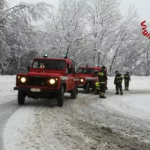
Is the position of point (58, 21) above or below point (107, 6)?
below

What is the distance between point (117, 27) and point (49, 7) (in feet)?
59.8

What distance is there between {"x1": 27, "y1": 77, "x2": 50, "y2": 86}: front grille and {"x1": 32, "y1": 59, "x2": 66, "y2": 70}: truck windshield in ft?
4.87

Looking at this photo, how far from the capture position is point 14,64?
135ft

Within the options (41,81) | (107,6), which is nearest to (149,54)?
(107,6)

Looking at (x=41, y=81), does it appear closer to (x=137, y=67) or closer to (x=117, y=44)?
(x=117, y=44)

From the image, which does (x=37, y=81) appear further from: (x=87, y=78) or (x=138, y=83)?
(x=138, y=83)

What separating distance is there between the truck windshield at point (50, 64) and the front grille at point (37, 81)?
1485 mm

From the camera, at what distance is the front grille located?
8.28 meters

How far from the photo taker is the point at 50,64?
32.2ft

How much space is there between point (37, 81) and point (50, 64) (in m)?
1.66

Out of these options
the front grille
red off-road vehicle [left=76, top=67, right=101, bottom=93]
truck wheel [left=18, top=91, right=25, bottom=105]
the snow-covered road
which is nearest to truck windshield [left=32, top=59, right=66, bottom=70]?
the front grille

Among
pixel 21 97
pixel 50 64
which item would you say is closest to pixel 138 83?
pixel 50 64

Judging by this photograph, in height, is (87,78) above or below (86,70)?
below

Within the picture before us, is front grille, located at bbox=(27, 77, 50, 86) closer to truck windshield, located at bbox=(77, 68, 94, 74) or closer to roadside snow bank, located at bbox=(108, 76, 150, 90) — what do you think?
truck windshield, located at bbox=(77, 68, 94, 74)
